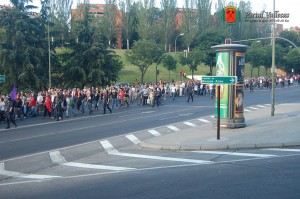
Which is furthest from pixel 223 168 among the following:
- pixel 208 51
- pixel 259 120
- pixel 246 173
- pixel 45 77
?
pixel 208 51

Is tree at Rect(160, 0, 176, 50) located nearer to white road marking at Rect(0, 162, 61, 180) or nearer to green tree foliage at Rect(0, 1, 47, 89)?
green tree foliage at Rect(0, 1, 47, 89)

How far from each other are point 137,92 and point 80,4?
51.6 metres

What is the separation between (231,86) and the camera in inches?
787

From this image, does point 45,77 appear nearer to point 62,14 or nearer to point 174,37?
point 62,14

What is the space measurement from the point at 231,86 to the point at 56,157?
913cm

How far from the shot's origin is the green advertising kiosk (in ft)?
65.4

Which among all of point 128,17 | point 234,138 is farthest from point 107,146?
point 128,17

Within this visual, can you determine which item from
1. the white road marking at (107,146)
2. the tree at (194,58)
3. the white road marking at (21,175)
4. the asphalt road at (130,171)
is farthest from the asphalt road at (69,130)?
the tree at (194,58)

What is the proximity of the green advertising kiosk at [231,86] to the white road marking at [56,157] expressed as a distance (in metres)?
8.19

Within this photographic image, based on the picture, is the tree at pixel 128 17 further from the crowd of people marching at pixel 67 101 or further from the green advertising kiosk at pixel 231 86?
the green advertising kiosk at pixel 231 86

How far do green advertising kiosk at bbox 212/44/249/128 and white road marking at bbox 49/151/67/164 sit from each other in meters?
8.19

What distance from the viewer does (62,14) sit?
84562 mm

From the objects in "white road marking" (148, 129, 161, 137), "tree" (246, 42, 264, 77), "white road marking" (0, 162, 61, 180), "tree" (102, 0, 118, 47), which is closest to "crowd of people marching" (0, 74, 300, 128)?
"white road marking" (148, 129, 161, 137)

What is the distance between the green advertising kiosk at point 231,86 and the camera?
19922mm
